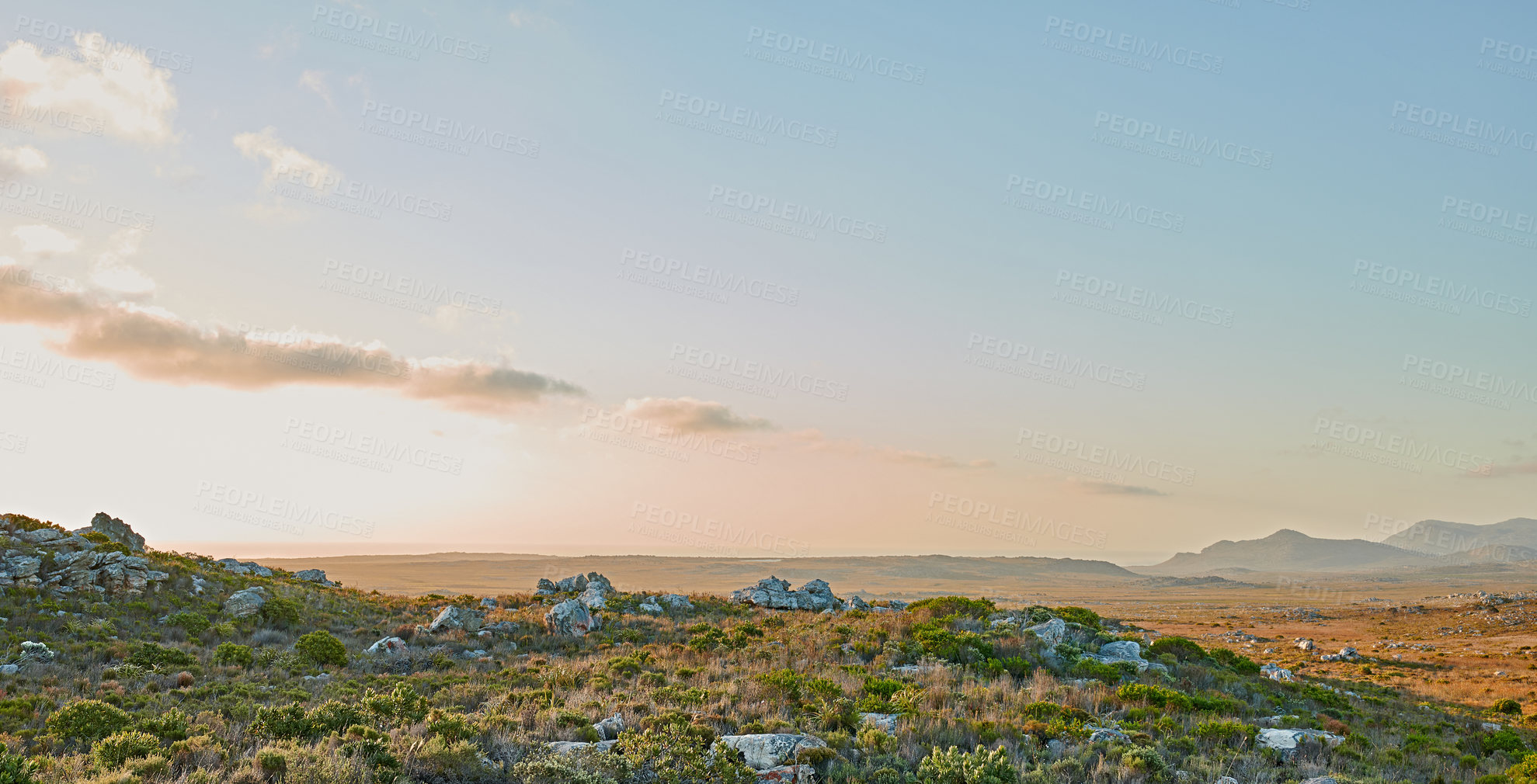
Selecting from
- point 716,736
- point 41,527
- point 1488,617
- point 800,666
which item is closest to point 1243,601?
point 1488,617

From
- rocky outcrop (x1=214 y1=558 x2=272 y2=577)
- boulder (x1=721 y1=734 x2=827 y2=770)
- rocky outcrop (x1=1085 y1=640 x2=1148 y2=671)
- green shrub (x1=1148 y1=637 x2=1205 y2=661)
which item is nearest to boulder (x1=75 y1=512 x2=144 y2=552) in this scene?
rocky outcrop (x1=214 y1=558 x2=272 y2=577)

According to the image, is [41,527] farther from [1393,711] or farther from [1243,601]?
[1243,601]

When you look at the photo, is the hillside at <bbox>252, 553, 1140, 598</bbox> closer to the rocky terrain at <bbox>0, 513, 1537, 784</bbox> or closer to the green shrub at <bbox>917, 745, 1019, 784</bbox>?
the rocky terrain at <bbox>0, 513, 1537, 784</bbox>

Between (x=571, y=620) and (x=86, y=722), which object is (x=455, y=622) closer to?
(x=571, y=620)

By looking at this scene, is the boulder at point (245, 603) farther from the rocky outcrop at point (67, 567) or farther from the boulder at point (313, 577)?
the boulder at point (313, 577)

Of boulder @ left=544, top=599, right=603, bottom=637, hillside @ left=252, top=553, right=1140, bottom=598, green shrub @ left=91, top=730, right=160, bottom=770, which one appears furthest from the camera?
hillside @ left=252, top=553, right=1140, bottom=598

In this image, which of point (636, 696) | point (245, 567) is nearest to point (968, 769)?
point (636, 696)
